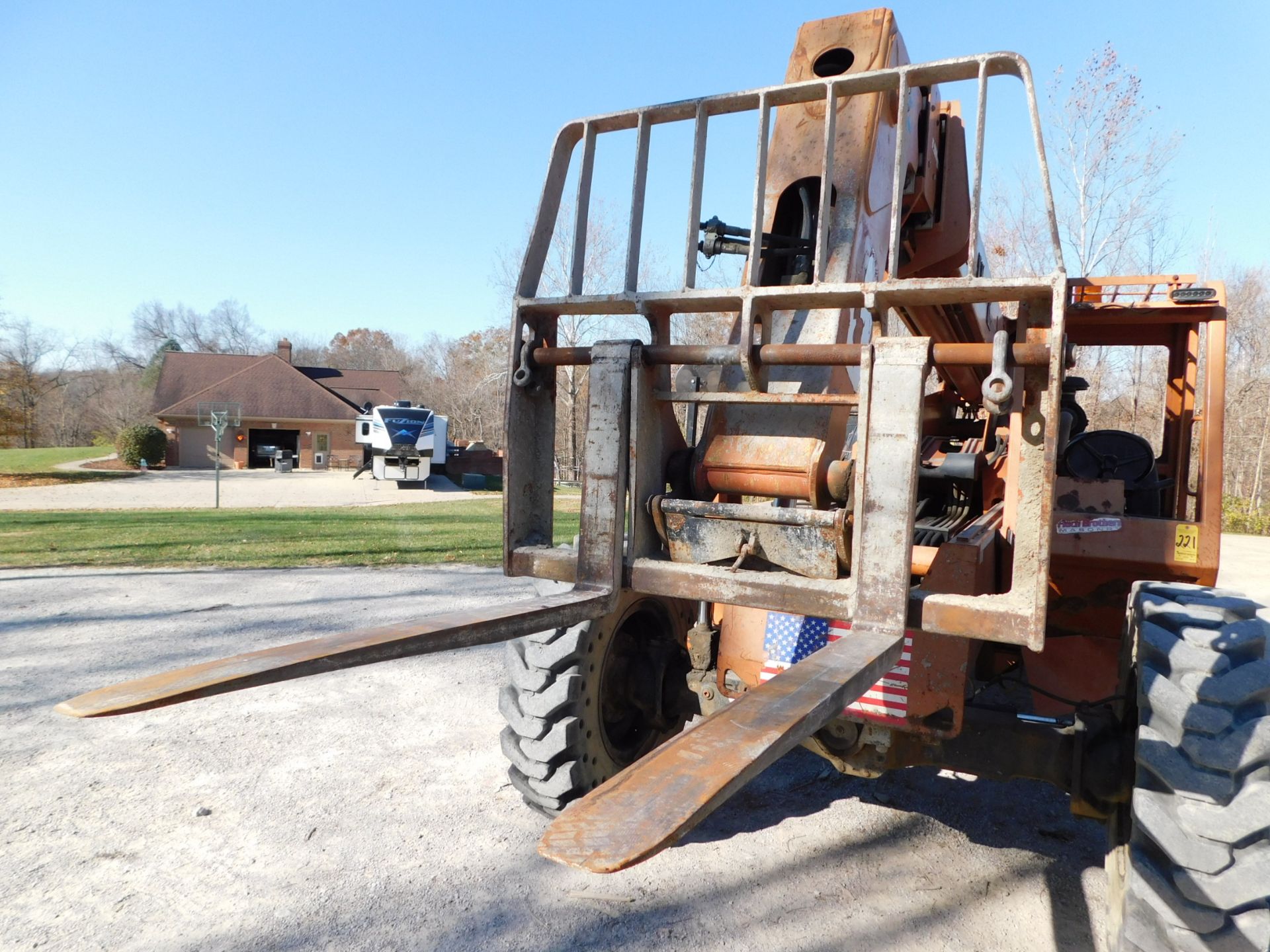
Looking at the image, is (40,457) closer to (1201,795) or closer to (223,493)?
(223,493)

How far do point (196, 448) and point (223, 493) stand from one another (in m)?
18.5

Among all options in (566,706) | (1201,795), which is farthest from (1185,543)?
(566,706)

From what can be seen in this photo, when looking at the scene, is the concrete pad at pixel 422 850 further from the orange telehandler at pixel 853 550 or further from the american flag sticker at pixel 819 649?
the american flag sticker at pixel 819 649

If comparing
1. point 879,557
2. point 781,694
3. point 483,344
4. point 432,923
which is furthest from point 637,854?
point 483,344

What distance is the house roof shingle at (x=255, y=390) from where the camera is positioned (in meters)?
42.2

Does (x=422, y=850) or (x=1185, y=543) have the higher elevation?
(x=1185, y=543)

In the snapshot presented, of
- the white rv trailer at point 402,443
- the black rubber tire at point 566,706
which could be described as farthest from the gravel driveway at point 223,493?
the black rubber tire at point 566,706

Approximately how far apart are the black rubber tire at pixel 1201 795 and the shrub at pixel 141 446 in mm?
42004

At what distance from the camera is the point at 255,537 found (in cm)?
1374

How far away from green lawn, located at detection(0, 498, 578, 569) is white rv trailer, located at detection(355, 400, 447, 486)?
27.3 feet

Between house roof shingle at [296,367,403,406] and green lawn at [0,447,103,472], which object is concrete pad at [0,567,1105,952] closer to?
green lawn at [0,447,103,472]

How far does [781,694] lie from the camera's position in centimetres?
174

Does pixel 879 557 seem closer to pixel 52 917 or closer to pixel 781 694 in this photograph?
pixel 781 694

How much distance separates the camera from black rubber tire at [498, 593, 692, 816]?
3439mm
